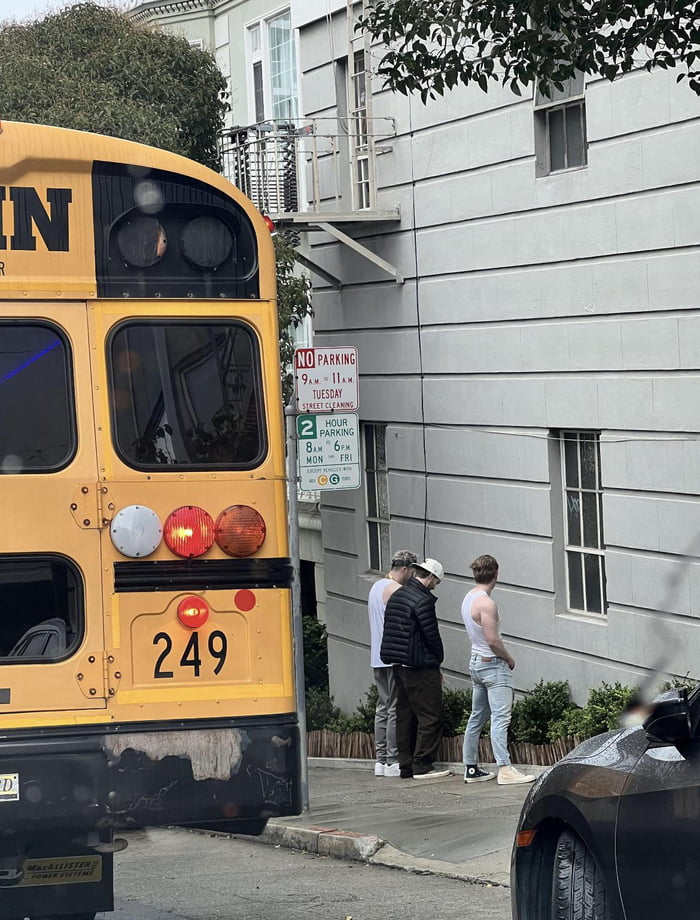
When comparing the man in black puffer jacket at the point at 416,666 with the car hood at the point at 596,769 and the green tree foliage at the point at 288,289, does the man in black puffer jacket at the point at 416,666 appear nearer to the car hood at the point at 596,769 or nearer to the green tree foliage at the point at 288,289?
the green tree foliage at the point at 288,289

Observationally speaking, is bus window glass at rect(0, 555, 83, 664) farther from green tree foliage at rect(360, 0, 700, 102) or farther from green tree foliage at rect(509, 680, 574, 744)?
green tree foliage at rect(509, 680, 574, 744)

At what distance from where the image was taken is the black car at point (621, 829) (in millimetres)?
4871

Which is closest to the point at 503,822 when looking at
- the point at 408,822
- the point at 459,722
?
the point at 408,822

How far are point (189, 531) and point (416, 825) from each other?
518 cm

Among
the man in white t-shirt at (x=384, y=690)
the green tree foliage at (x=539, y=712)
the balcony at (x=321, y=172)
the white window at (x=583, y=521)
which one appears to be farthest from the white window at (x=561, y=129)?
the green tree foliage at (x=539, y=712)

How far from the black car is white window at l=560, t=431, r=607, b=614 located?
7990 mm

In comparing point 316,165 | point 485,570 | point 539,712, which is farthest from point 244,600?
point 316,165

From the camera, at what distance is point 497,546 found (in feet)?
49.9

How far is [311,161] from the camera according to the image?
1831 centimetres

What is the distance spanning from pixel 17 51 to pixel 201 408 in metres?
13.5

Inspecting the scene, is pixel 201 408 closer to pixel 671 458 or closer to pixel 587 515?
pixel 671 458

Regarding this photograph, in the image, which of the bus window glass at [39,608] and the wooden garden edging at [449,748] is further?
the wooden garden edging at [449,748]

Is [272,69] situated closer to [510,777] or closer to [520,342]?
[520,342]

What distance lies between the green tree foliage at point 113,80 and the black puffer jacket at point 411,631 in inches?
280
